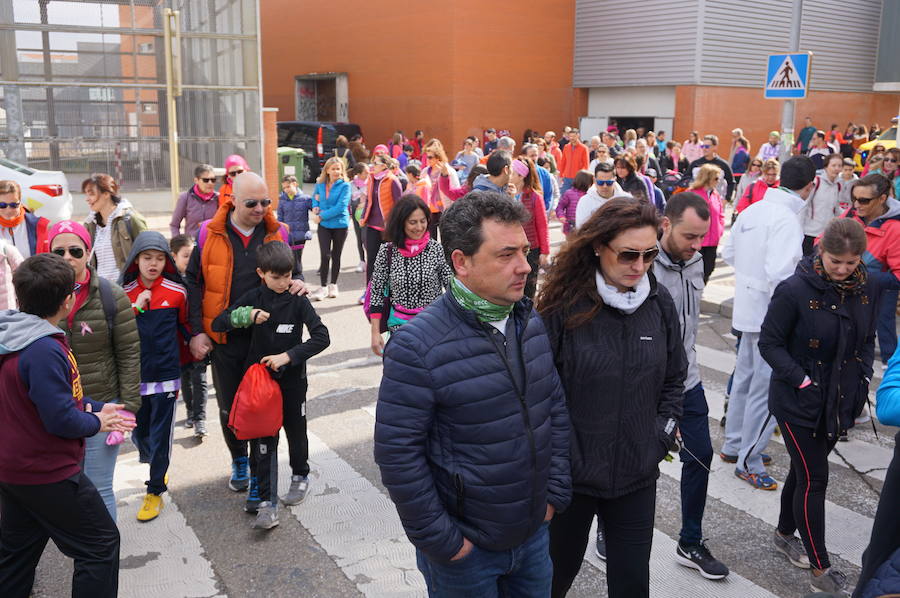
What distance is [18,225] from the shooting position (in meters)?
6.55

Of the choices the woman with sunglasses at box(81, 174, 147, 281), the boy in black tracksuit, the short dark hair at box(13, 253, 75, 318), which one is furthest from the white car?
the short dark hair at box(13, 253, 75, 318)

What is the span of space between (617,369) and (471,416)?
2.54 ft

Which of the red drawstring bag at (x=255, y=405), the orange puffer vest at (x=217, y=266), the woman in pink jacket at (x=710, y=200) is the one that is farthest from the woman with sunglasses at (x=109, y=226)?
the woman in pink jacket at (x=710, y=200)

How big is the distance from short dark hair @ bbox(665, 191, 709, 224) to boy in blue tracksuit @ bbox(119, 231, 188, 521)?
9.90 feet

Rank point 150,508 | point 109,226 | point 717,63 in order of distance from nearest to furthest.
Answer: point 150,508, point 109,226, point 717,63

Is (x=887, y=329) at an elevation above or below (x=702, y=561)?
above

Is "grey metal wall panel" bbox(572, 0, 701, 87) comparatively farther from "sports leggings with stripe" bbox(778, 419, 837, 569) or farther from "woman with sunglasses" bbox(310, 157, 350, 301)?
"sports leggings with stripe" bbox(778, 419, 837, 569)

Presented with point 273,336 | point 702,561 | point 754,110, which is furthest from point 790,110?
point 754,110

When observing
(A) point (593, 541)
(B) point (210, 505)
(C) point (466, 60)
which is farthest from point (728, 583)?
(C) point (466, 60)

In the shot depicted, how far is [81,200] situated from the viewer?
17094 mm

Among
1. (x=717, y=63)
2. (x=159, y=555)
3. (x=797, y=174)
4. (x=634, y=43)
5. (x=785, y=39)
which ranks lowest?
(x=159, y=555)

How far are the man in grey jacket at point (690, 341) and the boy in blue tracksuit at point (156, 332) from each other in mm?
2987

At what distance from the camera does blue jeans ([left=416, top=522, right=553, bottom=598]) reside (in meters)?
2.90

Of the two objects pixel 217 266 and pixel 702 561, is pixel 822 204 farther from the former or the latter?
pixel 217 266
